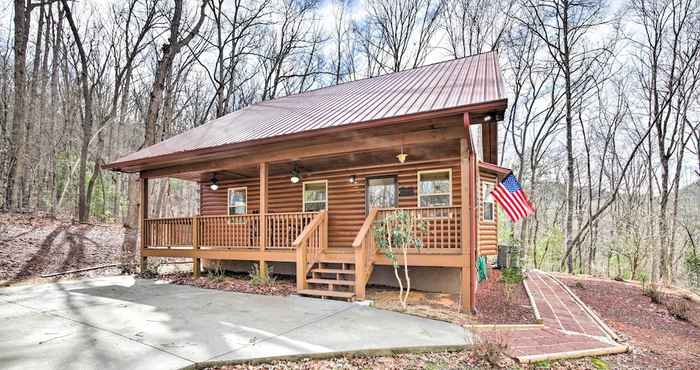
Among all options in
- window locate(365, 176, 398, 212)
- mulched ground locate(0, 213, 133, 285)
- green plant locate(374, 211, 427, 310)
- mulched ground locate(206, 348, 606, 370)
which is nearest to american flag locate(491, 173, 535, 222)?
green plant locate(374, 211, 427, 310)

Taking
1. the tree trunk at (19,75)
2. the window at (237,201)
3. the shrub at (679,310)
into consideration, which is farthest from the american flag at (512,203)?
the tree trunk at (19,75)

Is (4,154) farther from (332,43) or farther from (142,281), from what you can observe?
(332,43)

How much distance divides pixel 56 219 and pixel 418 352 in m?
15.5

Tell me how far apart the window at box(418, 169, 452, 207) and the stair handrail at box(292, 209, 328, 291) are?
2.48 metres

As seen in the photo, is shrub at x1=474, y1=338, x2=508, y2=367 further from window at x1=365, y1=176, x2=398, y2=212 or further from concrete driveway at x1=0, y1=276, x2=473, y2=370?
window at x1=365, y1=176, x2=398, y2=212

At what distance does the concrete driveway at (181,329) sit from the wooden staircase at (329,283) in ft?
1.02

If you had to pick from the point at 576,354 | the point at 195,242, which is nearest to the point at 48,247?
the point at 195,242

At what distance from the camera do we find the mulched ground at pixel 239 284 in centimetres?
790

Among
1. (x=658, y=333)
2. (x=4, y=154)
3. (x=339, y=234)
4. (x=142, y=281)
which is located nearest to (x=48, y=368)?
(x=142, y=281)

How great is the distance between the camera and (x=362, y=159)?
9.22 metres

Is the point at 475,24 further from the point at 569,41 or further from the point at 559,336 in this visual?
the point at 559,336

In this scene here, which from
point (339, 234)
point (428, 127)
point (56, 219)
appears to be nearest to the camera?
point (428, 127)

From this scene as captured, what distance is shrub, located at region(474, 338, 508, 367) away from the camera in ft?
13.7

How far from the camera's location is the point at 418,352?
173 inches
